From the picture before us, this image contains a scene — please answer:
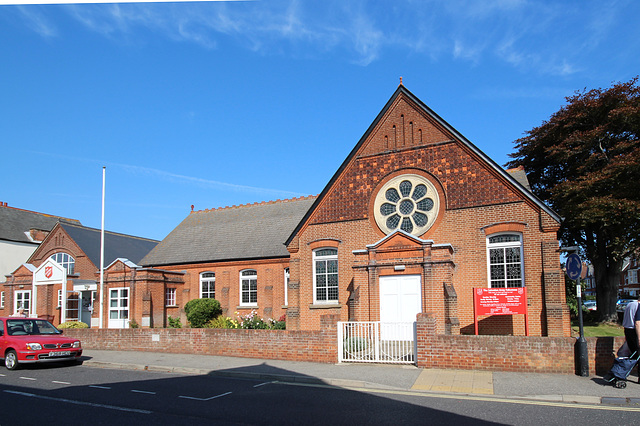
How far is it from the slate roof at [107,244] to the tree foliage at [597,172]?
27732mm

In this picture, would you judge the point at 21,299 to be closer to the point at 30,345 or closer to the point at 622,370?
the point at 30,345

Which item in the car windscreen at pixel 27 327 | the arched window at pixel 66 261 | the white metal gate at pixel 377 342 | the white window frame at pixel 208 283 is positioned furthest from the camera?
the arched window at pixel 66 261

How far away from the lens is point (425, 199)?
2105cm

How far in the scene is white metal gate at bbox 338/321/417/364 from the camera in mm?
14695

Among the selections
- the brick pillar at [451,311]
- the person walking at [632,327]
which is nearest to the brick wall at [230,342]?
the brick pillar at [451,311]

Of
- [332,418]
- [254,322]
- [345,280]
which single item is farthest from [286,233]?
[332,418]

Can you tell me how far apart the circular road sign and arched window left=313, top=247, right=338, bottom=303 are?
438 inches

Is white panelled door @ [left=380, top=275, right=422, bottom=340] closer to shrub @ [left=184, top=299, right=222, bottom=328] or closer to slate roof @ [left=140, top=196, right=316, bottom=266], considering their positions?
slate roof @ [left=140, top=196, right=316, bottom=266]

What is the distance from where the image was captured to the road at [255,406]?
877 cm

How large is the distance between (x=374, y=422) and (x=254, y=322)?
1733 cm

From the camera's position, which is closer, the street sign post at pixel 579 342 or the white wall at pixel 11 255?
the street sign post at pixel 579 342

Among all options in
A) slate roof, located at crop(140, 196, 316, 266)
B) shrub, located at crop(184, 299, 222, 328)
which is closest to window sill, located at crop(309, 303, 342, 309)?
slate roof, located at crop(140, 196, 316, 266)

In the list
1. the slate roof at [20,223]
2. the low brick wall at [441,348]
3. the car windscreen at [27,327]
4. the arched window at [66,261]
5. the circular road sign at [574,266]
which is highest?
the slate roof at [20,223]

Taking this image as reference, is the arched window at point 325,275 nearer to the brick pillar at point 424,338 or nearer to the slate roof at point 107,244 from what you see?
the brick pillar at point 424,338
